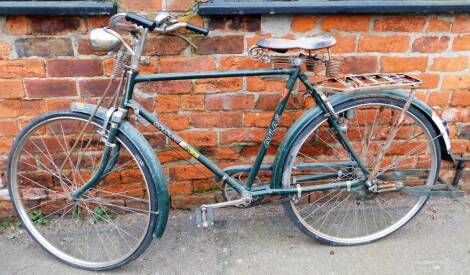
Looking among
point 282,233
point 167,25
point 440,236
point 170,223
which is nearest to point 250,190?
point 282,233

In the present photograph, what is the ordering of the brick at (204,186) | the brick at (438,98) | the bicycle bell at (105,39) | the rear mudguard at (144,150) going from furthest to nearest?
the brick at (204,186) → the brick at (438,98) → the rear mudguard at (144,150) → the bicycle bell at (105,39)

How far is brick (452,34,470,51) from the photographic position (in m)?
2.46

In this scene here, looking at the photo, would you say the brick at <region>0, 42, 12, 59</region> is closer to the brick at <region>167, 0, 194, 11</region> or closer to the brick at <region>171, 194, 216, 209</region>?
the brick at <region>167, 0, 194, 11</region>

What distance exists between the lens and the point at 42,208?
8.74ft

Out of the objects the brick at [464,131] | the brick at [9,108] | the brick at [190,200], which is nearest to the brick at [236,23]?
the brick at [190,200]

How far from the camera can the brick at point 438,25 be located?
7.89 ft

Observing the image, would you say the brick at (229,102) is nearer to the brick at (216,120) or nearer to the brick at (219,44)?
the brick at (216,120)

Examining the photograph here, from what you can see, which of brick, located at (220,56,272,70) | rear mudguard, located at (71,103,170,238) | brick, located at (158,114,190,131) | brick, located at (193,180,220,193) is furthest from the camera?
brick, located at (193,180,220,193)

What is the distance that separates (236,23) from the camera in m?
2.31

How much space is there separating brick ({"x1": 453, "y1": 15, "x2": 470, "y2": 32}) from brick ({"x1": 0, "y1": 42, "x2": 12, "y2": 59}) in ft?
8.40

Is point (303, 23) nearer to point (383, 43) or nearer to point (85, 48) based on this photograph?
point (383, 43)

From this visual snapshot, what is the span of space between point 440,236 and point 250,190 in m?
1.25

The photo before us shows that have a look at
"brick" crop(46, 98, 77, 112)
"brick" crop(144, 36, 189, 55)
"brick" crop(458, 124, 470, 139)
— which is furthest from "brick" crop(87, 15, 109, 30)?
"brick" crop(458, 124, 470, 139)

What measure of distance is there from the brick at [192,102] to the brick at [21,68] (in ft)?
2.64
